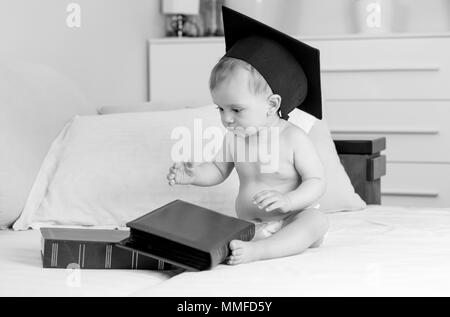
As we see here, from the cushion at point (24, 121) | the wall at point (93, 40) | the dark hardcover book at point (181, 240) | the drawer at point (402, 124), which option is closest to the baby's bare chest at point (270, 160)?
the dark hardcover book at point (181, 240)

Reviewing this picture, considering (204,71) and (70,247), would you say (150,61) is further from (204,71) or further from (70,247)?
(70,247)

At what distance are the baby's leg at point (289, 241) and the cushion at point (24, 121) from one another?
1.89 feet

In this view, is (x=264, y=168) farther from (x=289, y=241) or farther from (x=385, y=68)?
(x=385, y=68)

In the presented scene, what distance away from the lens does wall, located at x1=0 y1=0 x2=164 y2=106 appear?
7.35 ft

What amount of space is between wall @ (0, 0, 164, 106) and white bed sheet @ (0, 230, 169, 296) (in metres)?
0.97

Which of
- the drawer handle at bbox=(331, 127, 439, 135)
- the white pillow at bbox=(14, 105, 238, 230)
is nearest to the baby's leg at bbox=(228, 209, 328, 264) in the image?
the white pillow at bbox=(14, 105, 238, 230)

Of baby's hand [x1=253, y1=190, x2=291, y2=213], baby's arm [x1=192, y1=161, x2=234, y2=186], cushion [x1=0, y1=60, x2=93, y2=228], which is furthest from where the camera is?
cushion [x1=0, y1=60, x2=93, y2=228]

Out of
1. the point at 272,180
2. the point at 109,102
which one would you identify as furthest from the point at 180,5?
the point at 272,180

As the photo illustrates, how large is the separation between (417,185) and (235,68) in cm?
180

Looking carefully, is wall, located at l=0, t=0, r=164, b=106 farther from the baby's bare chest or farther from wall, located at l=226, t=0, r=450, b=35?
the baby's bare chest

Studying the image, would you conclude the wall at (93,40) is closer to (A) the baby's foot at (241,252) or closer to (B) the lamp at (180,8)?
(B) the lamp at (180,8)

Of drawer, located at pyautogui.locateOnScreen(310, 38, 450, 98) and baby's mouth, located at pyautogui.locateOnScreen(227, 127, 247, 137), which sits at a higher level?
drawer, located at pyautogui.locateOnScreen(310, 38, 450, 98)

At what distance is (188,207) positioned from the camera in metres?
1.40

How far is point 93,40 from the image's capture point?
276 centimetres
